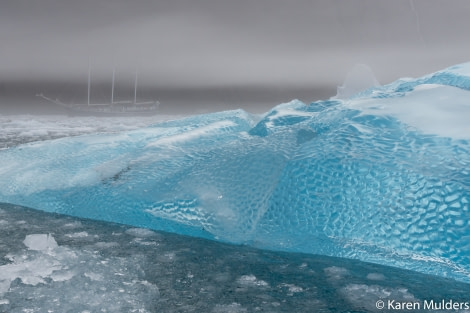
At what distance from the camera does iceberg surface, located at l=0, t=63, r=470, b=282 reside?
107 inches

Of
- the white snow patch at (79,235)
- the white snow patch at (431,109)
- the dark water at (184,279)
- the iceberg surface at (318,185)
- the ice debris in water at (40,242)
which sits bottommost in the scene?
the white snow patch at (79,235)

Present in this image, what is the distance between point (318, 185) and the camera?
3.09 m

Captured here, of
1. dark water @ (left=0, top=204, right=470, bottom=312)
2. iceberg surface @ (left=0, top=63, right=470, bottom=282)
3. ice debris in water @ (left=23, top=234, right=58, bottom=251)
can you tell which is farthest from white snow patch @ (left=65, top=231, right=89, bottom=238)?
iceberg surface @ (left=0, top=63, right=470, bottom=282)

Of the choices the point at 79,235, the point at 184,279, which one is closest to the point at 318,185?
the point at 184,279

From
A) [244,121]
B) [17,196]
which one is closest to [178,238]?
[17,196]

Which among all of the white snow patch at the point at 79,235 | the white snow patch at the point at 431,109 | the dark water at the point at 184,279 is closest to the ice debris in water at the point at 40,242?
the dark water at the point at 184,279

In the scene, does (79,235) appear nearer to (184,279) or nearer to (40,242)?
(40,242)

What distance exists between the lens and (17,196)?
4.27 m

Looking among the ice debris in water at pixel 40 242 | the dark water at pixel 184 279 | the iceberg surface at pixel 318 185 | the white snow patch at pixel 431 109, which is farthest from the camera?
the white snow patch at pixel 431 109

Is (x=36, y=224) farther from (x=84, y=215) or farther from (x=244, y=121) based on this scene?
(x=244, y=121)

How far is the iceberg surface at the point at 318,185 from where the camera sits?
8.93 feet

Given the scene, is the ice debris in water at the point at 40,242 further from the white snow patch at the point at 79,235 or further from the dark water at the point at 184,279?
the white snow patch at the point at 79,235

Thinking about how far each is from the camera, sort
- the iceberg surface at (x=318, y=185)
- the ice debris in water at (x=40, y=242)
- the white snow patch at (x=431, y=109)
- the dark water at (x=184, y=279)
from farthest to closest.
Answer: the white snow patch at (x=431, y=109) < the ice debris in water at (x=40, y=242) < the iceberg surface at (x=318, y=185) < the dark water at (x=184, y=279)

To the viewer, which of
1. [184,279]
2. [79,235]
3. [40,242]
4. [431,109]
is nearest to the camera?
[184,279]
